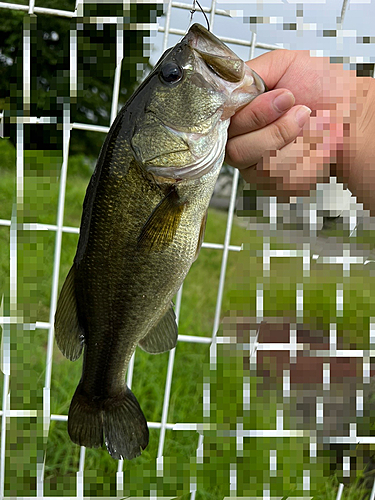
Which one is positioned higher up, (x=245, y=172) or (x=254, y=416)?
A: (x=245, y=172)

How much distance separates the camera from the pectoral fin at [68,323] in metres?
0.66

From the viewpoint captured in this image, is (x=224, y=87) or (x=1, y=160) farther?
(x=1, y=160)

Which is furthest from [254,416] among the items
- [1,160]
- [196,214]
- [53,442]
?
[53,442]

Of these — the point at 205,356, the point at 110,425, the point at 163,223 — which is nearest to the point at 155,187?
the point at 163,223

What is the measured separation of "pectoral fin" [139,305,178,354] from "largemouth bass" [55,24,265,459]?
0.16ft

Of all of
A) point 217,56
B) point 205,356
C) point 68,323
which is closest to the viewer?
point 217,56

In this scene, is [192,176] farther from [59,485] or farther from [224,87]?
[59,485]

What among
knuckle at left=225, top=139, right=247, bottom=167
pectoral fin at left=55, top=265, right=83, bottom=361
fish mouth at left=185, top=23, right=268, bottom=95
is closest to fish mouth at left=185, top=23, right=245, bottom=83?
fish mouth at left=185, top=23, right=268, bottom=95

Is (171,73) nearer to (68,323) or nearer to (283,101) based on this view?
(283,101)

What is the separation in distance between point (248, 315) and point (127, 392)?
0.70 ft

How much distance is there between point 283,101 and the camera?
60 centimetres

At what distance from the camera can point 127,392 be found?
73 cm

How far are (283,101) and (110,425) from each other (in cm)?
50

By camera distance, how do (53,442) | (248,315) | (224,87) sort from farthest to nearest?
(53,442) → (248,315) → (224,87)
